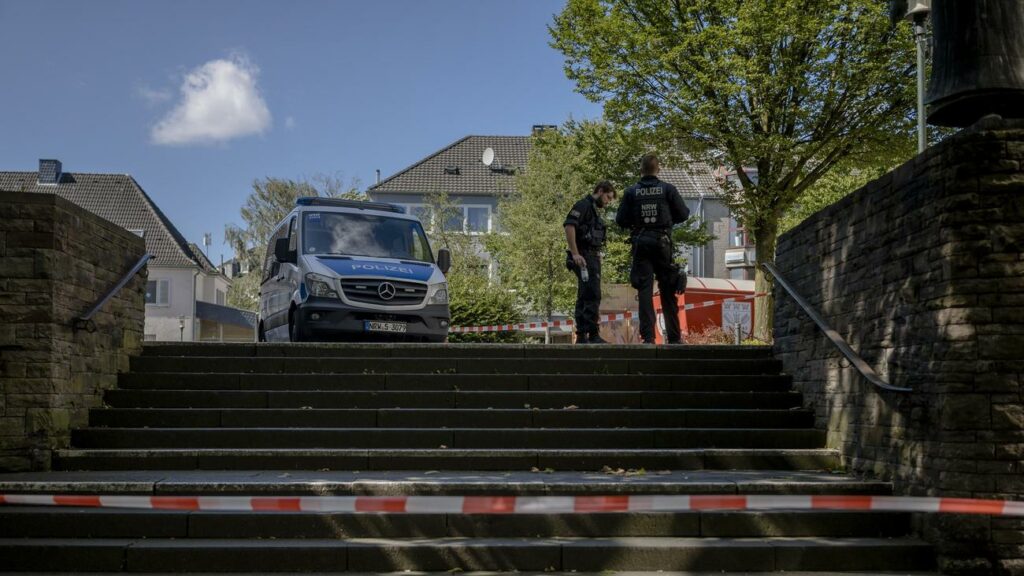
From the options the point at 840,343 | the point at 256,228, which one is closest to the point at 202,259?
the point at 256,228

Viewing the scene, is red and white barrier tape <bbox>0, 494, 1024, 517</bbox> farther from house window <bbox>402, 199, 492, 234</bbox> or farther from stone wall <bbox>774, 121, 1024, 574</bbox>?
house window <bbox>402, 199, 492, 234</bbox>

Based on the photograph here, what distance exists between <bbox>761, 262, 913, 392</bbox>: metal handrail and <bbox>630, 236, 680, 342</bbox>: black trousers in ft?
5.27

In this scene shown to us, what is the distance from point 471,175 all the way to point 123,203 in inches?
753

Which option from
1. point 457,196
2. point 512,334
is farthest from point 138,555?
point 457,196

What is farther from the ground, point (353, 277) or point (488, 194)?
point (488, 194)

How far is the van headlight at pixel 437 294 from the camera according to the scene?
13888 millimetres

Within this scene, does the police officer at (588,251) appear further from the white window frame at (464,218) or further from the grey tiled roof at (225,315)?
the white window frame at (464,218)

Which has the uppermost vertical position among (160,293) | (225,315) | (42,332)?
(160,293)

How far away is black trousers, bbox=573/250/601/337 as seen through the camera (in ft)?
42.3

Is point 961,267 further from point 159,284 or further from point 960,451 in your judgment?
point 159,284

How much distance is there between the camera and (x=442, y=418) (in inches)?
390

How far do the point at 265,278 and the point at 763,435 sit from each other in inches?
345

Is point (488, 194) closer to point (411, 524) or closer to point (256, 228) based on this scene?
point (256, 228)

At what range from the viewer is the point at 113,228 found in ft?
36.2
